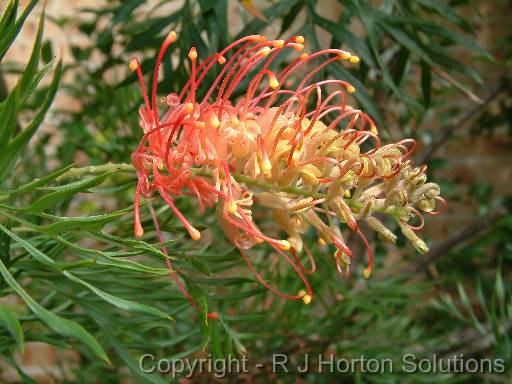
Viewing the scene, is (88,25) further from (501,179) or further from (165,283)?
(501,179)

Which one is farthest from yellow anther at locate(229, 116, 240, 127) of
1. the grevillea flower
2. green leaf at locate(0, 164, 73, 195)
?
green leaf at locate(0, 164, 73, 195)

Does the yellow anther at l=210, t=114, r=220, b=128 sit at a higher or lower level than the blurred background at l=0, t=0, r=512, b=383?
higher

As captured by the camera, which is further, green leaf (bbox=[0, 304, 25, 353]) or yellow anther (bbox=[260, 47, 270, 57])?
yellow anther (bbox=[260, 47, 270, 57])

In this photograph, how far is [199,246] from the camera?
0.94 m

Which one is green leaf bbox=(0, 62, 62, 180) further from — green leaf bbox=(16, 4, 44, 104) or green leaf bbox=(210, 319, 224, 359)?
green leaf bbox=(210, 319, 224, 359)

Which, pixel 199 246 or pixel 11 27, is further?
pixel 199 246

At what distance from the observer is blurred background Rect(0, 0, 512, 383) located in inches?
17.0

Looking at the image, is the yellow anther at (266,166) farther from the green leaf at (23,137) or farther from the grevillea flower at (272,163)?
the green leaf at (23,137)

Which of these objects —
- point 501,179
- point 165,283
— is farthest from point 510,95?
point 165,283

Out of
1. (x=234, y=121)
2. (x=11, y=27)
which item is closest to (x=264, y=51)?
(x=234, y=121)

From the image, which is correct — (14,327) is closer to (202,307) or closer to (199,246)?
(202,307)

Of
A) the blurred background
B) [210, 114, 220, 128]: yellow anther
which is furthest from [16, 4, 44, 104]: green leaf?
[210, 114, 220, 128]: yellow anther

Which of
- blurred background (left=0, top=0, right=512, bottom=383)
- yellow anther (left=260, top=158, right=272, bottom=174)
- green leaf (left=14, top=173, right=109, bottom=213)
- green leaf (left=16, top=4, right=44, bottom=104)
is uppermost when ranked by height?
green leaf (left=16, top=4, right=44, bottom=104)

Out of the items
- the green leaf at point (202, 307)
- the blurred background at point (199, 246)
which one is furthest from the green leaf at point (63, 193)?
the green leaf at point (202, 307)
